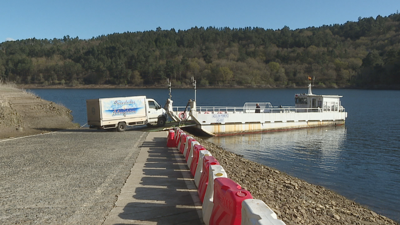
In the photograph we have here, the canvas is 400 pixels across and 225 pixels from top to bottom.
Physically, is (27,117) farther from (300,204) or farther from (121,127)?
(300,204)

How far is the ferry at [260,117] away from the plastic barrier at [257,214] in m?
23.5

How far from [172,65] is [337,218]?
15162 centimetres

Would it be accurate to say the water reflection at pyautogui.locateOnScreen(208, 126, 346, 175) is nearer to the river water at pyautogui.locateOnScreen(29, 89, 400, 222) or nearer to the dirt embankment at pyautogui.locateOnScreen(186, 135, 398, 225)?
the river water at pyautogui.locateOnScreen(29, 89, 400, 222)

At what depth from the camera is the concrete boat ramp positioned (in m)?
6.98

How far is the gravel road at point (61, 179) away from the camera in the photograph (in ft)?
23.3

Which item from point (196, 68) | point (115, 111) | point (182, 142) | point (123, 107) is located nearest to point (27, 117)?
point (115, 111)

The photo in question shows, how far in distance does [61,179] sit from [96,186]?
1.50m

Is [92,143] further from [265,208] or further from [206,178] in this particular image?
[265,208]

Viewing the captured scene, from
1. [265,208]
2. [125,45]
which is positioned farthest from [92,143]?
[125,45]

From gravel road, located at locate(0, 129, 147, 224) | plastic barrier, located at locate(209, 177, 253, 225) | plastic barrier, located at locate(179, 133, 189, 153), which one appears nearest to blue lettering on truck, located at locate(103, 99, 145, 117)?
gravel road, located at locate(0, 129, 147, 224)

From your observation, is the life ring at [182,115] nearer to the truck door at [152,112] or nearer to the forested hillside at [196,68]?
the truck door at [152,112]

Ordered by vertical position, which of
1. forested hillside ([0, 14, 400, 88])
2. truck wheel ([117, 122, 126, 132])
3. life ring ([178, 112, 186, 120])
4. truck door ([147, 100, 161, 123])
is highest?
forested hillside ([0, 14, 400, 88])

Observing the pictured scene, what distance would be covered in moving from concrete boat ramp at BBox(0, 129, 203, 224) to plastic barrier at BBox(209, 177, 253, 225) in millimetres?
836

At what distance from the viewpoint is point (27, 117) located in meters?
30.8
